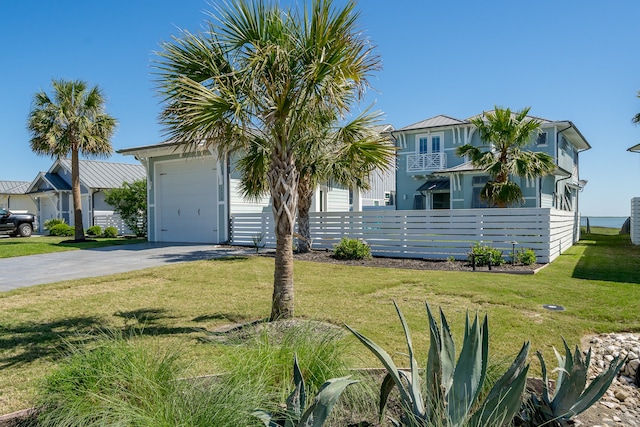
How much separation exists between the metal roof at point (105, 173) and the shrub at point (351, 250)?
19.8 m

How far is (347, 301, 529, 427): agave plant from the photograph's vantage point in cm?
204

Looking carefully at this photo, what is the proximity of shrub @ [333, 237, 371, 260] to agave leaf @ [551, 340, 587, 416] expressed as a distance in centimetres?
977

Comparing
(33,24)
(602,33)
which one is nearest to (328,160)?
(602,33)

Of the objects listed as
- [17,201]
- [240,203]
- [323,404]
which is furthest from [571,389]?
[17,201]

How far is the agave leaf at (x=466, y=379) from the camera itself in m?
2.11

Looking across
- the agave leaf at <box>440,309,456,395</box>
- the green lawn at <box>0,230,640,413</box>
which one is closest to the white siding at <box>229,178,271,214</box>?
the green lawn at <box>0,230,640,413</box>

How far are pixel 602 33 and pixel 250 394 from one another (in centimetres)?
1098

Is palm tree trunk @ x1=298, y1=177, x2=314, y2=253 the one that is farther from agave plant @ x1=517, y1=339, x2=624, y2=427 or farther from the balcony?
the balcony

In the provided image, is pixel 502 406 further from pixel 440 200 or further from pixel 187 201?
pixel 440 200

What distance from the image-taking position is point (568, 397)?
8.09 ft

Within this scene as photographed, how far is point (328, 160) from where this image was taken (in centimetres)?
1196

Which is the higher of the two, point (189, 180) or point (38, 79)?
point (38, 79)

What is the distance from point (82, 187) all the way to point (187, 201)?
13.8 m

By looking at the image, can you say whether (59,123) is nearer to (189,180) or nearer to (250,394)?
(189,180)
